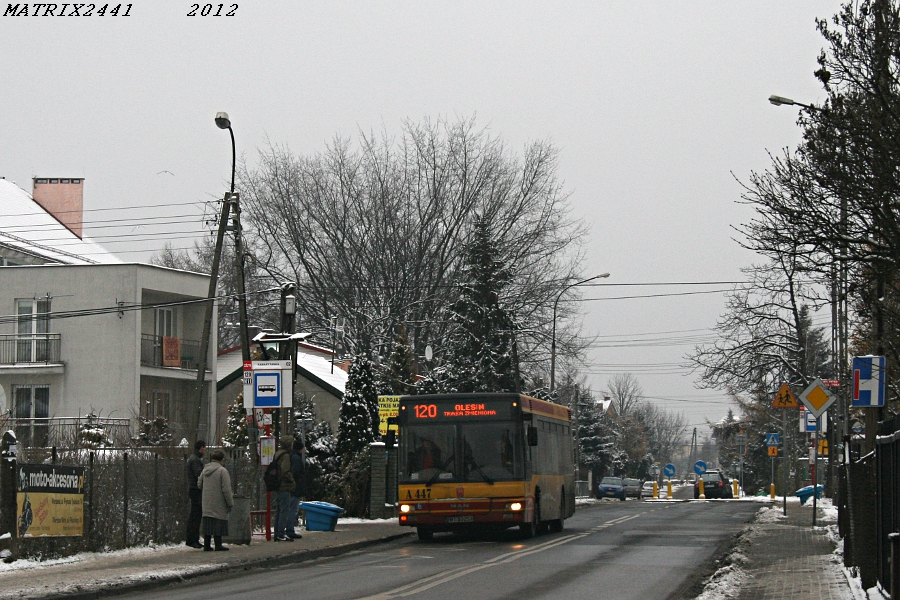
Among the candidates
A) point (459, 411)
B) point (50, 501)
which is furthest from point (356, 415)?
point (50, 501)

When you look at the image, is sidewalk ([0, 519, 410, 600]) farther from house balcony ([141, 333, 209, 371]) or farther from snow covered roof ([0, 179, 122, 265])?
snow covered roof ([0, 179, 122, 265])

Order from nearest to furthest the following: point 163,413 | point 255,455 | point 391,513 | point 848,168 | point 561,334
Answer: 1. point 848,168
2. point 255,455
3. point 391,513
4. point 163,413
5. point 561,334

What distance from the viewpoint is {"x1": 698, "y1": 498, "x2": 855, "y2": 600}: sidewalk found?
45.8 feet

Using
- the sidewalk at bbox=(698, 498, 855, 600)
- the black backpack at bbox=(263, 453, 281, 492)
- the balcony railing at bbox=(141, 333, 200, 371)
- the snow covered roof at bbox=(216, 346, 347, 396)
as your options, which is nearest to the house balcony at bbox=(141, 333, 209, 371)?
the balcony railing at bbox=(141, 333, 200, 371)

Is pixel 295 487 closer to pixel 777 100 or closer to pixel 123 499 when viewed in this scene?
pixel 123 499

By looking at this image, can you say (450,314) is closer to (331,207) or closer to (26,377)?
(331,207)

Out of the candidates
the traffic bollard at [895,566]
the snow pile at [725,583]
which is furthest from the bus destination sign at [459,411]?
the traffic bollard at [895,566]

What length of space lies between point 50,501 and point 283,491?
543 centimetres

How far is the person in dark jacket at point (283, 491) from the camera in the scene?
21.7 meters

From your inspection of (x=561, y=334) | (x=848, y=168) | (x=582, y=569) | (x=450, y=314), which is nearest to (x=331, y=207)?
(x=450, y=314)

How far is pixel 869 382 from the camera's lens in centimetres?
1664

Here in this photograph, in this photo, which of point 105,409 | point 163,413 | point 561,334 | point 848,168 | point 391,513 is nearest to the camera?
point 848,168

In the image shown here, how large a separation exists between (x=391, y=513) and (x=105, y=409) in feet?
53.1

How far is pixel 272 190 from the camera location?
54.8 meters
